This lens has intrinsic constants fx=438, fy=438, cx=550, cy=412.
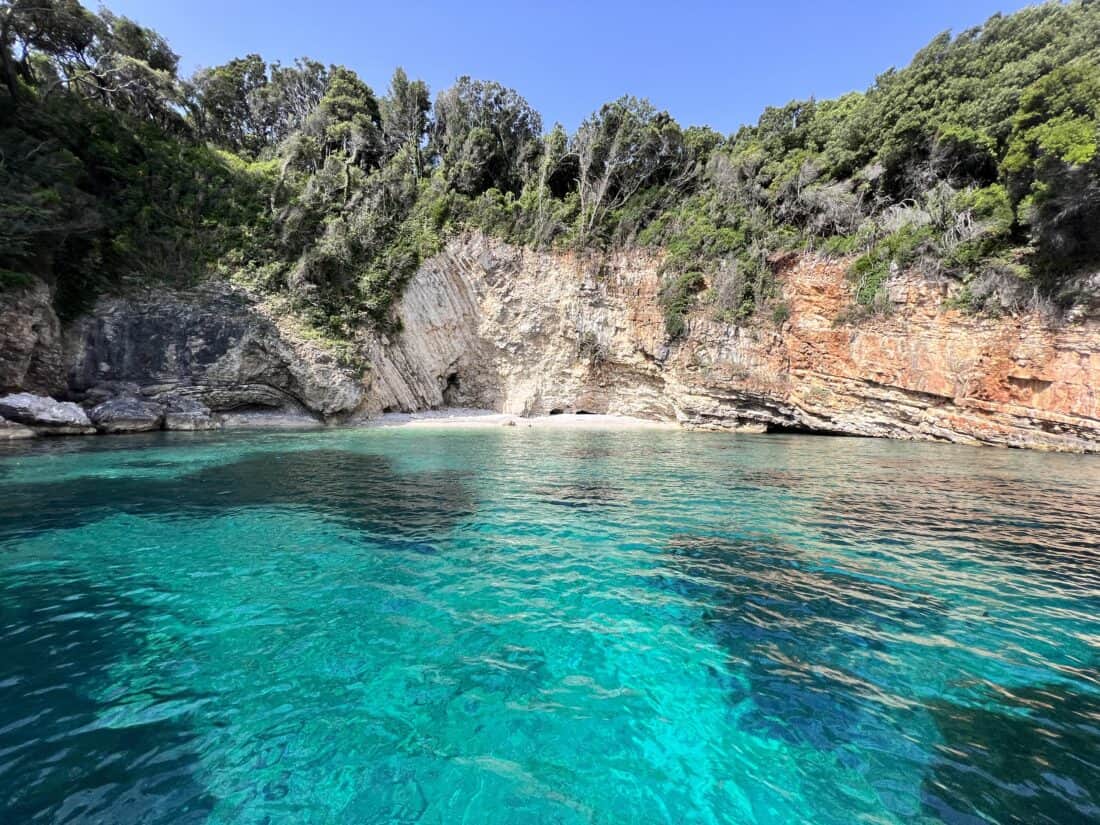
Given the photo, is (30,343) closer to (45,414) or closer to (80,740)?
(45,414)

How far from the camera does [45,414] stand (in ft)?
56.0

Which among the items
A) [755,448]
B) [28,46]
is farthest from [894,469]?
[28,46]

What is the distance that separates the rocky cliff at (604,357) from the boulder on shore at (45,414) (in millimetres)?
1644

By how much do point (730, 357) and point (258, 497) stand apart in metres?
24.0

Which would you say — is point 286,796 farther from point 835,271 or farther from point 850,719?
point 835,271

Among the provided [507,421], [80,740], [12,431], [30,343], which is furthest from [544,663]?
[30,343]

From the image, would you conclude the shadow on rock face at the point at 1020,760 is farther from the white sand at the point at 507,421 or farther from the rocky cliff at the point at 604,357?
the white sand at the point at 507,421

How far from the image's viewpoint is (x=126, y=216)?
23391 millimetres

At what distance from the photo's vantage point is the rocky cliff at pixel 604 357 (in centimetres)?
1869

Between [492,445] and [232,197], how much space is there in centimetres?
2421

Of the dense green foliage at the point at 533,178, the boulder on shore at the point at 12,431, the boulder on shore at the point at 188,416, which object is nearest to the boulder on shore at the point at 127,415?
the boulder on shore at the point at 188,416

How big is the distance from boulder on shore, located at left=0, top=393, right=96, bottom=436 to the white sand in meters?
11.7

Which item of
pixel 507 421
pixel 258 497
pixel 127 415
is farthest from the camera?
pixel 507 421

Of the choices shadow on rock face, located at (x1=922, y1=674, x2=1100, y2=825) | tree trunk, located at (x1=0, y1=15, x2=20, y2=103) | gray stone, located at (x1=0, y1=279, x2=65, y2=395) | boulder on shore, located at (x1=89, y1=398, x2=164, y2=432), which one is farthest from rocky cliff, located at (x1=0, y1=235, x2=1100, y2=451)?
shadow on rock face, located at (x1=922, y1=674, x2=1100, y2=825)
